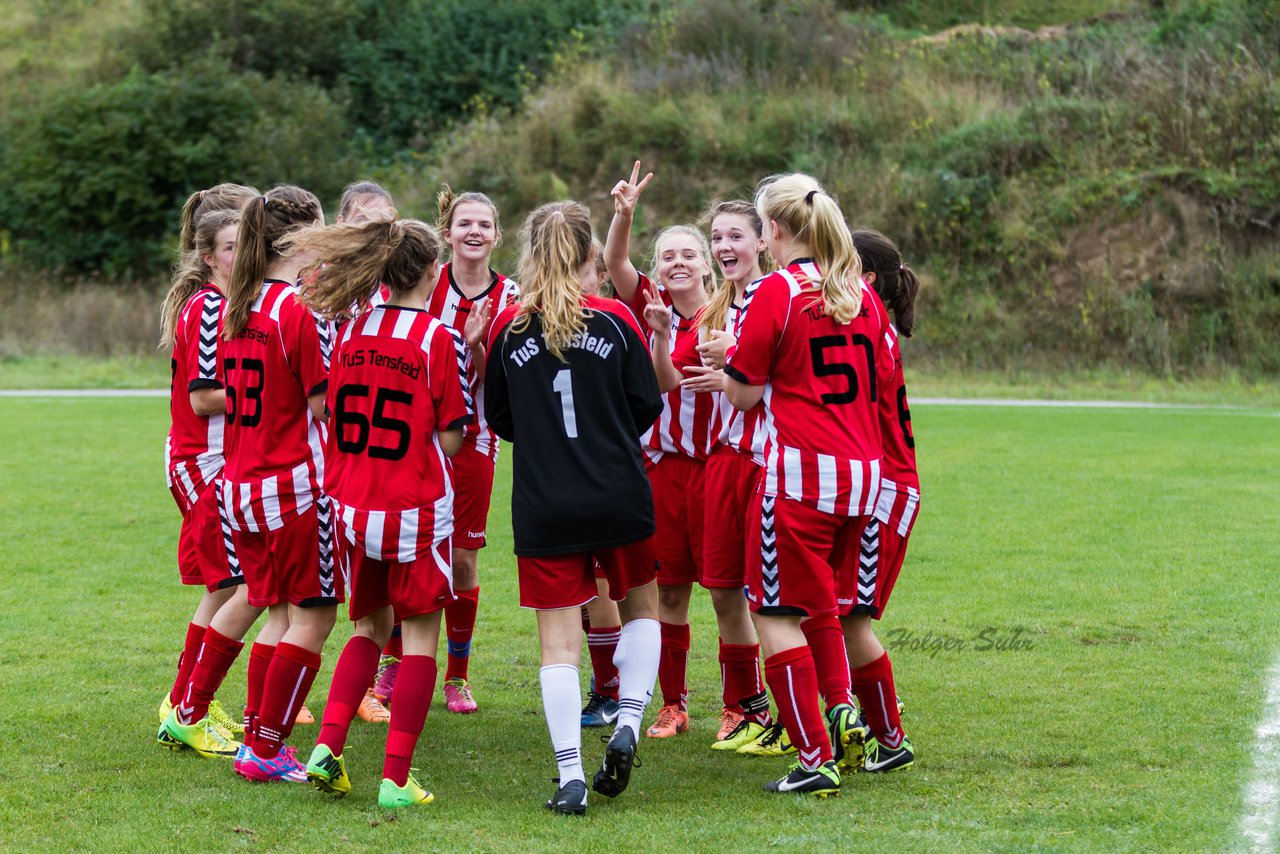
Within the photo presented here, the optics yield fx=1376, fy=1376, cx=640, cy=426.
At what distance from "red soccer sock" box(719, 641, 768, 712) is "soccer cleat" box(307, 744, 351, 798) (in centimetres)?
160

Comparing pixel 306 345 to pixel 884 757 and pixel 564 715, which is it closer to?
pixel 564 715

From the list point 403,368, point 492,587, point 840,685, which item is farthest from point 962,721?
point 492,587

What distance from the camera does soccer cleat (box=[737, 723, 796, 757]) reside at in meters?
5.26

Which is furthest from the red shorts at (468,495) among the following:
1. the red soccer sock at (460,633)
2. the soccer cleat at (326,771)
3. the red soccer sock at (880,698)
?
the red soccer sock at (880,698)

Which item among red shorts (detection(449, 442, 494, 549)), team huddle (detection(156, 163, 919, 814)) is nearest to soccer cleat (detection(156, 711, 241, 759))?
team huddle (detection(156, 163, 919, 814))

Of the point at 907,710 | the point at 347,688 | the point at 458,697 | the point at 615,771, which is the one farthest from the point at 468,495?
the point at 907,710

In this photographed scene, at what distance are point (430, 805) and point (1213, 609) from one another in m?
4.61

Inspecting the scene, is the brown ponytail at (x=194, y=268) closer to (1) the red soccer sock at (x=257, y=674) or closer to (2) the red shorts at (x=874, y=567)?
(1) the red soccer sock at (x=257, y=674)

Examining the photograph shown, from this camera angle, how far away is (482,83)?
103ft

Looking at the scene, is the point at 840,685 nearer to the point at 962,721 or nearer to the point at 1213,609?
the point at 962,721

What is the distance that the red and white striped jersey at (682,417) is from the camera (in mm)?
5359

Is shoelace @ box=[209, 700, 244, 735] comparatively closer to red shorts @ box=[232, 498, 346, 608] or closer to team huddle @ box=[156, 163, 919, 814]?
team huddle @ box=[156, 163, 919, 814]

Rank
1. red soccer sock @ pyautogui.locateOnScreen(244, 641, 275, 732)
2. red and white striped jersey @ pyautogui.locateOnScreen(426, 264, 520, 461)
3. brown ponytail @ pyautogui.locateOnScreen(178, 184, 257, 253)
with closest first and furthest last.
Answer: red soccer sock @ pyautogui.locateOnScreen(244, 641, 275, 732), brown ponytail @ pyautogui.locateOnScreen(178, 184, 257, 253), red and white striped jersey @ pyautogui.locateOnScreen(426, 264, 520, 461)

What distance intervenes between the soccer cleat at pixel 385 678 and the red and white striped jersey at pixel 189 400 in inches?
48.3
